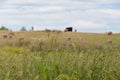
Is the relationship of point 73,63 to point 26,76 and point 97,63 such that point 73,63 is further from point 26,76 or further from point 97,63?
point 26,76

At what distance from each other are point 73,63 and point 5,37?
18830 mm

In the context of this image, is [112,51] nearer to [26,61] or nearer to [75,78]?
[26,61]

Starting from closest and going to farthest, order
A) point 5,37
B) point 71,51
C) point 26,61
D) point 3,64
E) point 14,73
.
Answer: point 14,73 → point 3,64 → point 26,61 → point 71,51 → point 5,37

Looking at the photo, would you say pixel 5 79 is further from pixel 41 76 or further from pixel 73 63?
pixel 73 63

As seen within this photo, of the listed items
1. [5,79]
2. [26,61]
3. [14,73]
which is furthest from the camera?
[26,61]

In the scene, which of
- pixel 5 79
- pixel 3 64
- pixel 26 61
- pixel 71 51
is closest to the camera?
pixel 5 79

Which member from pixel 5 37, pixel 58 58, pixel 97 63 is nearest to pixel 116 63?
pixel 97 63

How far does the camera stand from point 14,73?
6.39m

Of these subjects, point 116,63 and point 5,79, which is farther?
point 116,63

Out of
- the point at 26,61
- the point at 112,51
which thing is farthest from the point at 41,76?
the point at 112,51

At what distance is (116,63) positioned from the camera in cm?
781

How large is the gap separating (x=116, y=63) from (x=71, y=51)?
1255 mm

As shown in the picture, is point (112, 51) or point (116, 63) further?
point (112, 51)

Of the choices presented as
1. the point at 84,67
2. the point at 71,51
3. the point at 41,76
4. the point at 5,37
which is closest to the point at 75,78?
the point at 41,76
